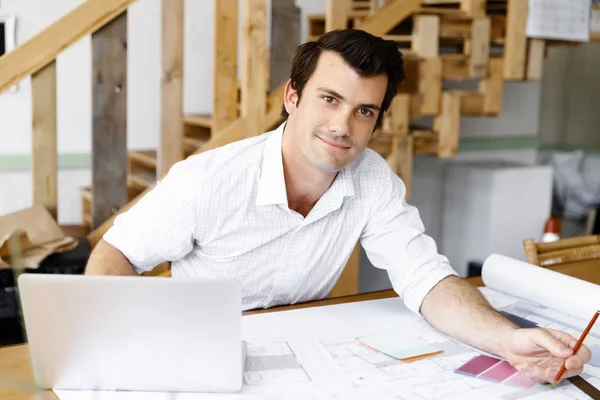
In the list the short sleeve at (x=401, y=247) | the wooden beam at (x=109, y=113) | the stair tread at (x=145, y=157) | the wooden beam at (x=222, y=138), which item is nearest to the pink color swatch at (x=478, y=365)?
the short sleeve at (x=401, y=247)

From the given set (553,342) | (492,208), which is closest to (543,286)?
(553,342)

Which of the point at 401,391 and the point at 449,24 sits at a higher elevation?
the point at 449,24

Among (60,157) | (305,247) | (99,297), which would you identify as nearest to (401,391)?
(99,297)

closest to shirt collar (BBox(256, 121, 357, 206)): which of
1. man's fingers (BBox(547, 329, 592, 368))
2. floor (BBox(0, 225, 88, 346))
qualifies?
man's fingers (BBox(547, 329, 592, 368))

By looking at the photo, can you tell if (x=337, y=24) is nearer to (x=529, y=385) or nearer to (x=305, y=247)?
(x=305, y=247)

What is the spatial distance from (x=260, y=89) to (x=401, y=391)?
1.78m

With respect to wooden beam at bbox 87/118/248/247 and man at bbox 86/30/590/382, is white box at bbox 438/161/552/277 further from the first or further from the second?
man at bbox 86/30/590/382

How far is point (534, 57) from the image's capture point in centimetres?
341

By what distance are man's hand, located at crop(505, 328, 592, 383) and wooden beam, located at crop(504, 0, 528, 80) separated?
223 cm

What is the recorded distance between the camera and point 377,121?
5.73 feet

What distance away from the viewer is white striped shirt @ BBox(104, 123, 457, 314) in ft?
5.35

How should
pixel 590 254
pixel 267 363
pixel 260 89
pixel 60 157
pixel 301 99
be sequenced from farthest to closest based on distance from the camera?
1. pixel 60 157
2. pixel 260 89
3. pixel 590 254
4. pixel 301 99
5. pixel 267 363

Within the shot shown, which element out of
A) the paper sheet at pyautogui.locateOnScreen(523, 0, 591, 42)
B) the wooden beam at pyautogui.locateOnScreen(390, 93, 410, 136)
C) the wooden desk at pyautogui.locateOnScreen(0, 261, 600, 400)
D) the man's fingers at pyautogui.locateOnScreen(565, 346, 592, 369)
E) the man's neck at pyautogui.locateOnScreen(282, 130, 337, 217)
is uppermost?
the paper sheet at pyautogui.locateOnScreen(523, 0, 591, 42)

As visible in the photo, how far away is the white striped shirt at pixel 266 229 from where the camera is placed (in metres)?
1.63
